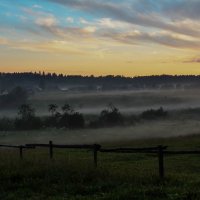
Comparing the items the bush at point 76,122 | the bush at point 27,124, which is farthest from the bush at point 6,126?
the bush at point 76,122

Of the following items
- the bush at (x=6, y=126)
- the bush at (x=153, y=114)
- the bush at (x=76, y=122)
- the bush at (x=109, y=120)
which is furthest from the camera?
the bush at (x=153, y=114)

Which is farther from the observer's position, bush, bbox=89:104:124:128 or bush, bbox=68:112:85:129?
bush, bbox=89:104:124:128

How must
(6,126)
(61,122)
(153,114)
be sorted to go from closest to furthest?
1. (6,126)
2. (61,122)
3. (153,114)

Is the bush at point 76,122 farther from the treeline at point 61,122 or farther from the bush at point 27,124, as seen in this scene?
the bush at point 27,124

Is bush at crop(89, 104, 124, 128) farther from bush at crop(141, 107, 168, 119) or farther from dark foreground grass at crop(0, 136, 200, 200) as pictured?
dark foreground grass at crop(0, 136, 200, 200)

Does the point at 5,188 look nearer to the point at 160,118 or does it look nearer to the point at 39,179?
the point at 39,179

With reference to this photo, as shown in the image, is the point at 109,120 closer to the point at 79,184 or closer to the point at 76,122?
the point at 76,122

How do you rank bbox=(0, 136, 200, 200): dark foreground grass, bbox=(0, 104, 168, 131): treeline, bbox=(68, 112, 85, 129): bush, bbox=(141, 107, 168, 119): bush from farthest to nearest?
bbox=(141, 107, 168, 119): bush → bbox=(0, 104, 168, 131): treeline → bbox=(68, 112, 85, 129): bush → bbox=(0, 136, 200, 200): dark foreground grass

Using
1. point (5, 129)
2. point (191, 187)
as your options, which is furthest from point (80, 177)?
point (5, 129)

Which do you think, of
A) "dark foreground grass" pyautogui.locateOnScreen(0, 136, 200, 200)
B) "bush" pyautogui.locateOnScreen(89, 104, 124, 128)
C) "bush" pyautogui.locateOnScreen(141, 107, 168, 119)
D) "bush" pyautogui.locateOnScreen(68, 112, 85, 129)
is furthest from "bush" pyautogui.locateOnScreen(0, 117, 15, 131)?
"dark foreground grass" pyautogui.locateOnScreen(0, 136, 200, 200)

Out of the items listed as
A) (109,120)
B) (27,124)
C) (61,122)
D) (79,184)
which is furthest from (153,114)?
(79,184)

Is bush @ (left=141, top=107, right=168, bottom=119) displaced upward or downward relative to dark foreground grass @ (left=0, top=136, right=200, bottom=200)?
downward

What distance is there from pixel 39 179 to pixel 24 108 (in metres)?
157

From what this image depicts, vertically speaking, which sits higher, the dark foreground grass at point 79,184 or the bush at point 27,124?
the dark foreground grass at point 79,184
